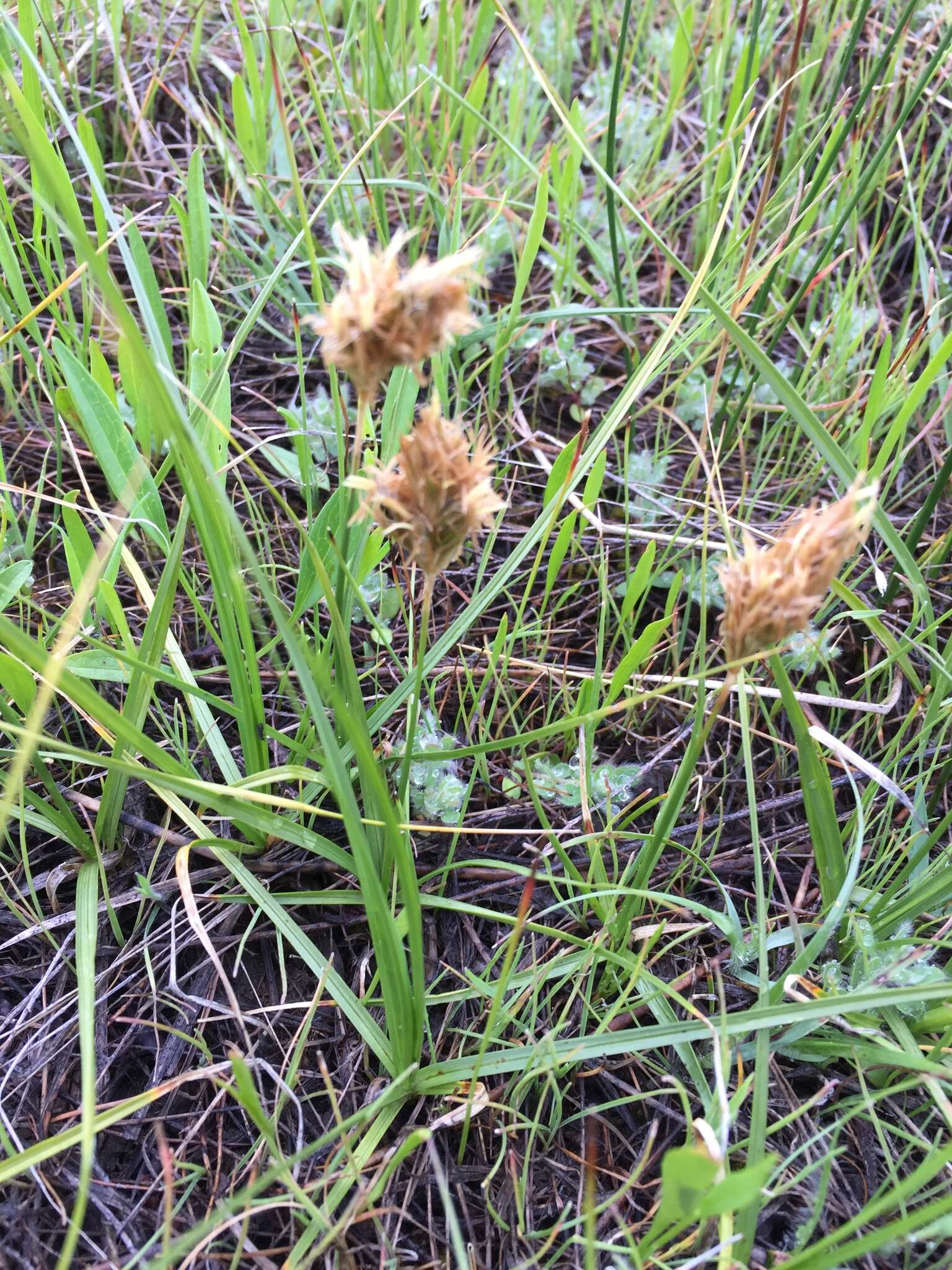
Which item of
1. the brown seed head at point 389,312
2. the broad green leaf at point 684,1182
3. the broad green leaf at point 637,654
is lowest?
the broad green leaf at point 684,1182

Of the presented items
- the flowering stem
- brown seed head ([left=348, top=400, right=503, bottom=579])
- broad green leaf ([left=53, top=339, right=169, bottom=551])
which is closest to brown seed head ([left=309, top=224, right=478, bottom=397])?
brown seed head ([left=348, top=400, right=503, bottom=579])

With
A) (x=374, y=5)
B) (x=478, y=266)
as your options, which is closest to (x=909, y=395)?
(x=478, y=266)

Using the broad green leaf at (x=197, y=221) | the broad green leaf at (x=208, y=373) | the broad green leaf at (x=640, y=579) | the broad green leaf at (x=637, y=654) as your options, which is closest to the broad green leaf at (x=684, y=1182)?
the broad green leaf at (x=637, y=654)

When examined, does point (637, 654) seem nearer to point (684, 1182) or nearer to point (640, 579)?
point (640, 579)

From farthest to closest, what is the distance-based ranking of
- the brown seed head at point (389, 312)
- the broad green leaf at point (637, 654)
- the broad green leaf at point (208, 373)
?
the broad green leaf at point (208, 373) < the broad green leaf at point (637, 654) < the brown seed head at point (389, 312)

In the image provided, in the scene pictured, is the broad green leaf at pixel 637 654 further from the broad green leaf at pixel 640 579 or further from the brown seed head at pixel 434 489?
the brown seed head at pixel 434 489

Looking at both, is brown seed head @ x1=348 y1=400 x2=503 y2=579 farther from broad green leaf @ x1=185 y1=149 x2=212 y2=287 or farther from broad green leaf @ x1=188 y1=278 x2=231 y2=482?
broad green leaf @ x1=185 y1=149 x2=212 y2=287
